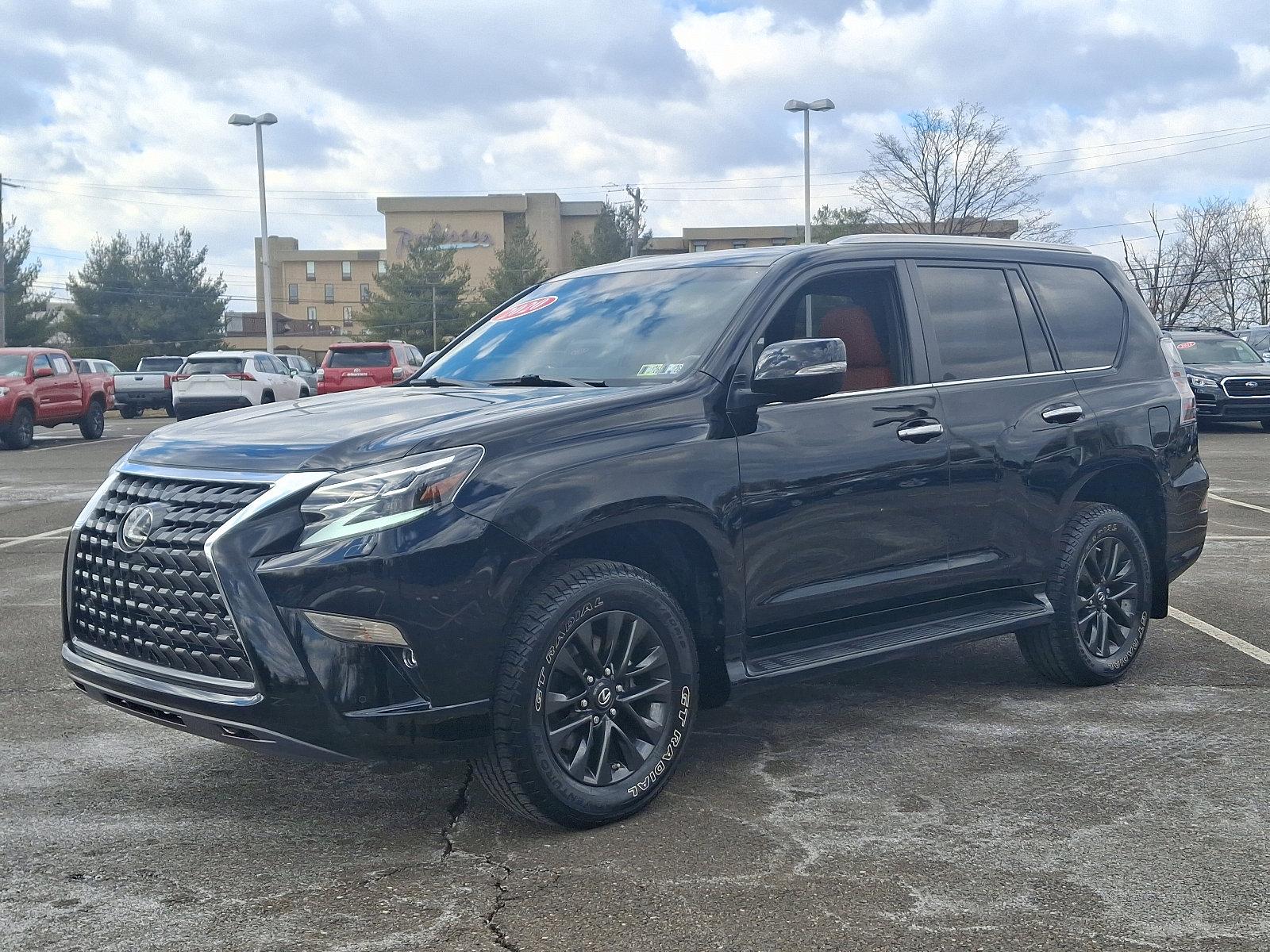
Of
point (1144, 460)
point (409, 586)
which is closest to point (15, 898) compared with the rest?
point (409, 586)

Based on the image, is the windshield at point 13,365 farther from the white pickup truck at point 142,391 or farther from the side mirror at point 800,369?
the side mirror at point 800,369

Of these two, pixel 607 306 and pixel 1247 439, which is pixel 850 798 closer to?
pixel 607 306

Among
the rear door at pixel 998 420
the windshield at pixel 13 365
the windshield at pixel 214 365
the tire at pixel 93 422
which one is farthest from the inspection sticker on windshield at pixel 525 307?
the windshield at pixel 214 365

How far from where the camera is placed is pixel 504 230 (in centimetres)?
10925

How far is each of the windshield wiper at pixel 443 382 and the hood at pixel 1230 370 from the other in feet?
67.5

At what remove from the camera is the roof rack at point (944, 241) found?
553cm

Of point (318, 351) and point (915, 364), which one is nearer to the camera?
point (915, 364)

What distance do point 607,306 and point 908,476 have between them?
1338 mm

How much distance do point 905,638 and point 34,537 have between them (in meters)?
8.59

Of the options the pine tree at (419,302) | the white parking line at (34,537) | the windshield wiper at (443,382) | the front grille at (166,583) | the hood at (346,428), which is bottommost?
the white parking line at (34,537)

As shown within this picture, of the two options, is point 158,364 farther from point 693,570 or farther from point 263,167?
point 693,570

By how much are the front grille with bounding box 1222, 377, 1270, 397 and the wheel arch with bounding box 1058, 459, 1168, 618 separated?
60.4 ft

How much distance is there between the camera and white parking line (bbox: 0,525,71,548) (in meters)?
11.0

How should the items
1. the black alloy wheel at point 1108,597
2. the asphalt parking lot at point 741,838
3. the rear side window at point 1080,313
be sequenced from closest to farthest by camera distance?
the asphalt parking lot at point 741,838 → the black alloy wheel at point 1108,597 → the rear side window at point 1080,313
